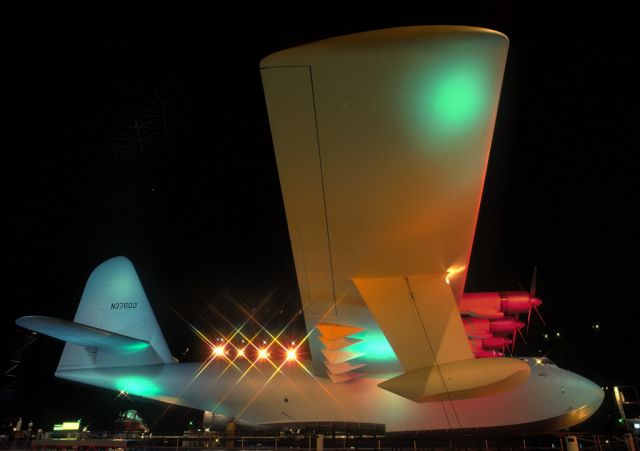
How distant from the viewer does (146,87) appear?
9961mm

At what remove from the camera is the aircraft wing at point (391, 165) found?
3.51 metres

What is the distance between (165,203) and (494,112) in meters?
12.5

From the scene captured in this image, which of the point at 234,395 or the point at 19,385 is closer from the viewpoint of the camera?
the point at 234,395

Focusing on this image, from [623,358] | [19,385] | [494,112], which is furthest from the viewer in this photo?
[623,358]

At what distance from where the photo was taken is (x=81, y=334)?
9211 mm

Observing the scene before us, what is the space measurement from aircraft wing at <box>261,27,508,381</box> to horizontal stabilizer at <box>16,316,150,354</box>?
5.54 metres

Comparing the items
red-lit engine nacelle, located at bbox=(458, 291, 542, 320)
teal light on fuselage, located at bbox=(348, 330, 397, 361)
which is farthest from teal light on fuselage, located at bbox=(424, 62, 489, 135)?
red-lit engine nacelle, located at bbox=(458, 291, 542, 320)

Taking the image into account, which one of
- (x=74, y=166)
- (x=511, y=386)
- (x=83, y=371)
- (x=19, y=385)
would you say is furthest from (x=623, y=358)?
(x=19, y=385)

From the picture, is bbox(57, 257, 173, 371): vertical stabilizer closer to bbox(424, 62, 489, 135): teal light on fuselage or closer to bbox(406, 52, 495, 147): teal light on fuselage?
bbox(406, 52, 495, 147): teal light on fuselage

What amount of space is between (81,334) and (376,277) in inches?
293

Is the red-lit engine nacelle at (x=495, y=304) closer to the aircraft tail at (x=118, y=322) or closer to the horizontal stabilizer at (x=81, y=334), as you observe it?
the aircraft tail at (x=118, y=322)

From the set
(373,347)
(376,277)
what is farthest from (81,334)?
(376,277)

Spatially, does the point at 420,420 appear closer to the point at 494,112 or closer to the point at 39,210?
the point at 494,112

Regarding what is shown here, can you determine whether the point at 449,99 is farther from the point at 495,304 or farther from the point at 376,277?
the point at 495,304
